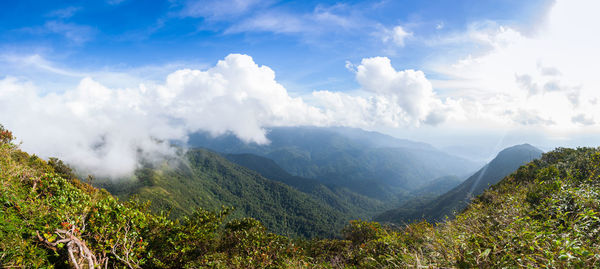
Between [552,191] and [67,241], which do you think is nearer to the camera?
[67,241]

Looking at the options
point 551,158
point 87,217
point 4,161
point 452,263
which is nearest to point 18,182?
point 4,161

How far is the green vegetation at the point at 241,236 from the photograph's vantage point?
482 centimetres

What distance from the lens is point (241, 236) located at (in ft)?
49.8

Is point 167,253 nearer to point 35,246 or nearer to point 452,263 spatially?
point 35,246

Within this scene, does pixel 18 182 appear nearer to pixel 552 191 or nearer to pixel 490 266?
pixel 490 266

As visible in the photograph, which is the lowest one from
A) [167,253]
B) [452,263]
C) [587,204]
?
[167,253]

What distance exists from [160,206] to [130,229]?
212523 mm

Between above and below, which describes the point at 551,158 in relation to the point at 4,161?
above

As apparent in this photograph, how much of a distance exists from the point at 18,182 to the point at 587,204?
23.8m

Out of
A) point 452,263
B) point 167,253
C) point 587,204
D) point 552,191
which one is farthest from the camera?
point 167,253

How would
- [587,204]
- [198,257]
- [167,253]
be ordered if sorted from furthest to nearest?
1. [198,257]
2. [167,253]
3. [587,204]

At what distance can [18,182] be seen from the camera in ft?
39.1

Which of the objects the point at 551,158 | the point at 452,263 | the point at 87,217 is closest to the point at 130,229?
the point at 87,217

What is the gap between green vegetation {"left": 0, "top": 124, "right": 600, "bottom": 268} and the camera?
482cm
